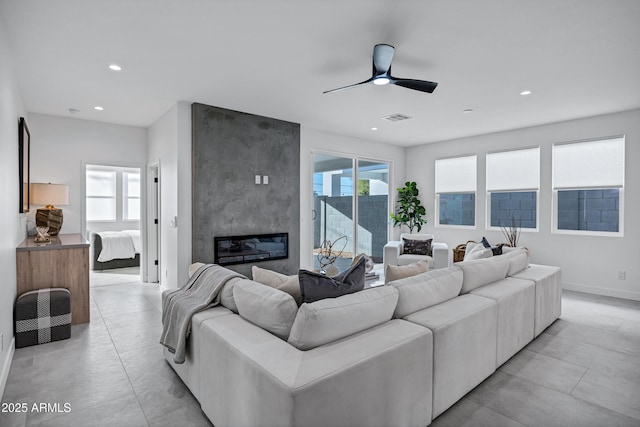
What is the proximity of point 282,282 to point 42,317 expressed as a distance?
253 cm

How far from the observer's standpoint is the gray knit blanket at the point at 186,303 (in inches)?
85.0

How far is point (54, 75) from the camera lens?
352 cm

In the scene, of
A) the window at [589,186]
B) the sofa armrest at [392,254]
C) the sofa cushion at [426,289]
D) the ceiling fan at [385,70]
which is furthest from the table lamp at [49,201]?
the window at [589,186]

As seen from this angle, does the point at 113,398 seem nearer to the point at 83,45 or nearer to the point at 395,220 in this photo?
the point at 83,45

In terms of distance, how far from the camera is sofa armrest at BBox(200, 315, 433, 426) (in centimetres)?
136

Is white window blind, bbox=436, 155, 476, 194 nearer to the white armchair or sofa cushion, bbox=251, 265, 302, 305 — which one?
the white armchair

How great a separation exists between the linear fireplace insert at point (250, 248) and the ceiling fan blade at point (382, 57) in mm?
2998

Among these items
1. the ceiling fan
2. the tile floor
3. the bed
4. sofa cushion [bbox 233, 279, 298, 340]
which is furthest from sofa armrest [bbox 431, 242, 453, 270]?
the bed

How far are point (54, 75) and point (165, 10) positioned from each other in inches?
80.7

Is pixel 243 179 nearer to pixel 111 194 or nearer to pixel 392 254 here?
pixel 392 254

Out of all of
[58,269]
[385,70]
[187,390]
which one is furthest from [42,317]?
[385,70]

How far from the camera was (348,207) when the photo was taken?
659 cm

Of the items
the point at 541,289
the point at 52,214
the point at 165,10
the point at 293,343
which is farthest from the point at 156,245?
Answer: the point at 541,289

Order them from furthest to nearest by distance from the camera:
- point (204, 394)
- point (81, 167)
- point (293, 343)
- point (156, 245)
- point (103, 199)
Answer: point (103, 199), point (156, 245), point (81, 167), point (204, 394), point (293, 343)
